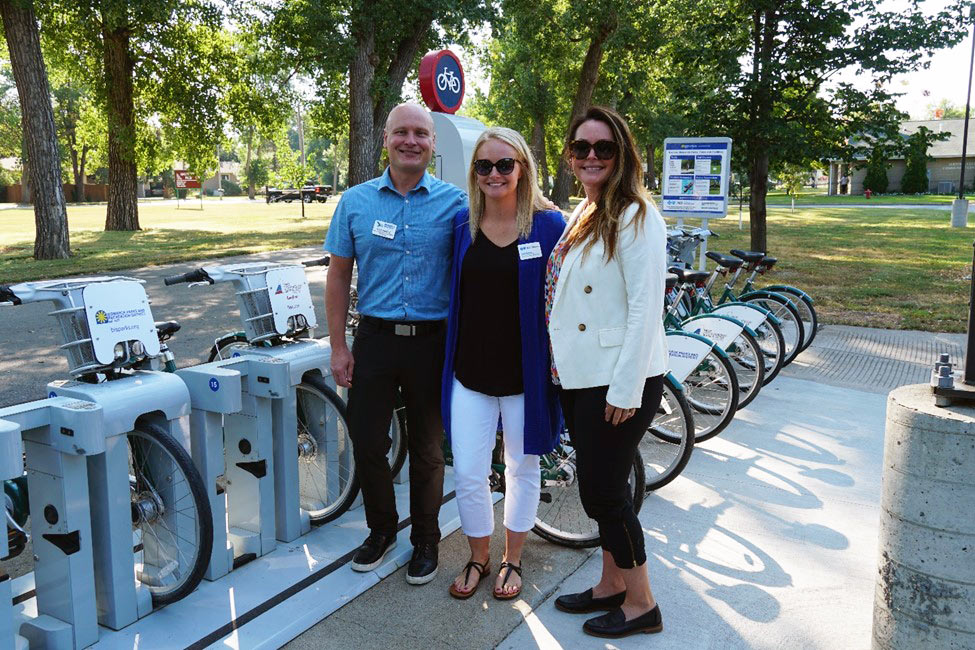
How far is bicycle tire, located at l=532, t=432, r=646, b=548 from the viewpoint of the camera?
3.73 metres

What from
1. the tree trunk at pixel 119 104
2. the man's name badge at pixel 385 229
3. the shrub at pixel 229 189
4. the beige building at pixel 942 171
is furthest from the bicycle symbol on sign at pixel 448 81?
the shrub at pixel 229 189

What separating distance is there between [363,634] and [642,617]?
41.0 inches

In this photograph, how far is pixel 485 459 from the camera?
327 centimetres

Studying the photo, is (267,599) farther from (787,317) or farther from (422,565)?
(787,317)

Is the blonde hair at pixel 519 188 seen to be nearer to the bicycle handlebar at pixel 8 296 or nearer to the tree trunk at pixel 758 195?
the bicycle handlebar at pixel 8 296

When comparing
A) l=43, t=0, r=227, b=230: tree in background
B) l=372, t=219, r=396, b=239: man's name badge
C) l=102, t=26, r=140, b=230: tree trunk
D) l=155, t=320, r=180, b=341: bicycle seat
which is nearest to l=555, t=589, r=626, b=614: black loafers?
l=372, t=219, r=396, b=239: man's name badge

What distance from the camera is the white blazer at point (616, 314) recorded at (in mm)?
2695

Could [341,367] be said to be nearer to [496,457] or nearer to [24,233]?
[496,457]

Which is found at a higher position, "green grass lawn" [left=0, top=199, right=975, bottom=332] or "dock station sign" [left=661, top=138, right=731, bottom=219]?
"dock station sign" [left=661, top=138, right=731, bottom=219]

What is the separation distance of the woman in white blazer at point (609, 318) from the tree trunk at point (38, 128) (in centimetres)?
1508

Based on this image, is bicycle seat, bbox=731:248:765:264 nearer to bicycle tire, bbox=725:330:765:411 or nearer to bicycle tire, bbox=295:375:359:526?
bicycle tire, bbox=725:330:765:411

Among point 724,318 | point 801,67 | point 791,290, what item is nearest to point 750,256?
point 791,290

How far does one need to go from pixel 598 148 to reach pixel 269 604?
2.14 m

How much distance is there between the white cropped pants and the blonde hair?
658 mm
